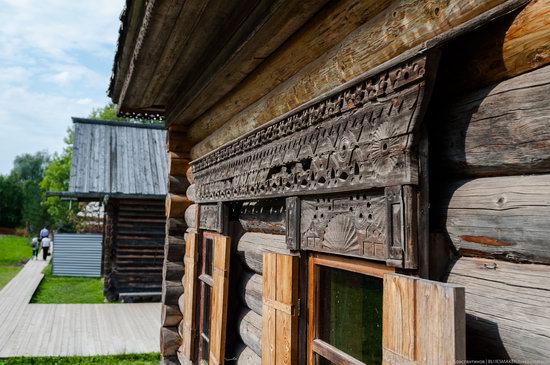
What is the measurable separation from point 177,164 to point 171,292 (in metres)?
1.63

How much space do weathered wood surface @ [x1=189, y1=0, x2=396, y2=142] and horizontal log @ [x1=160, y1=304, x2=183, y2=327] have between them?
2842mm

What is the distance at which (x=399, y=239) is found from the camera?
1.72 metres

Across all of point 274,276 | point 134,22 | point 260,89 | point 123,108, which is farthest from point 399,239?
point 123,108

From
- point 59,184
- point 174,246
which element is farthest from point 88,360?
point 59,184

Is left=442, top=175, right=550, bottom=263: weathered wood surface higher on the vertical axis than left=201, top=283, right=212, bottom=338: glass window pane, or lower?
higher

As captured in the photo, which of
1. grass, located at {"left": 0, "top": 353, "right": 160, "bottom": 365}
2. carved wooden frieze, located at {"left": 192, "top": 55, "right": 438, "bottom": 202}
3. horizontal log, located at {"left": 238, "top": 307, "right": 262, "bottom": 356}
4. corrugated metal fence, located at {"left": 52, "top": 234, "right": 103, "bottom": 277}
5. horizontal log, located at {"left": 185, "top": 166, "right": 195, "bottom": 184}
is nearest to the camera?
carved wooden frieze, located at {"left": 192, "top": 55, "right": 438, "bottom": 202}

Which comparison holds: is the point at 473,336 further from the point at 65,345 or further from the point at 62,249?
the point at 62,249

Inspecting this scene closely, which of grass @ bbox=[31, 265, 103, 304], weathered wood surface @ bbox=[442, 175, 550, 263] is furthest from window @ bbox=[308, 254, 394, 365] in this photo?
grass @ bbox=[31, 265, 103, 304]

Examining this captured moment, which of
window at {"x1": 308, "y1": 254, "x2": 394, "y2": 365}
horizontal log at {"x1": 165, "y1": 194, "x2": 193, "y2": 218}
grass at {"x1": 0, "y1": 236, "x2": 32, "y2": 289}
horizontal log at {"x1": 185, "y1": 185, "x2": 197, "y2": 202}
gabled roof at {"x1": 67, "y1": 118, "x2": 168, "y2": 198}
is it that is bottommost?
grass at {"x1": 0, "y1": 236, "x2": 32, "y2": 289}

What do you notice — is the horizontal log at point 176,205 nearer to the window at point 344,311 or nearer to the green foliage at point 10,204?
the window at point 344,311

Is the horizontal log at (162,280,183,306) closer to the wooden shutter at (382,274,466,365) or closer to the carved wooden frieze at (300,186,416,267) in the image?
the carved wooden frieze at (300,186,416,267)

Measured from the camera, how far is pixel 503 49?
149cm

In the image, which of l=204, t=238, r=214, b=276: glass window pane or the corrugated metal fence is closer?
l=204, t=238, r=214, b=276: glass window pane

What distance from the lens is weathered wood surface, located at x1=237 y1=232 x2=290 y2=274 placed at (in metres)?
3.17
